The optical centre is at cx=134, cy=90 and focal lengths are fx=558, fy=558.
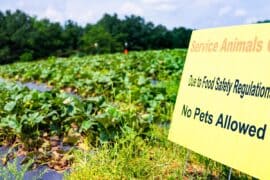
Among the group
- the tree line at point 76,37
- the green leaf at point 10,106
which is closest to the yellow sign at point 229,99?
the green leaf at point 10,106

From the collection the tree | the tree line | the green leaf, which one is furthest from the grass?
the tree

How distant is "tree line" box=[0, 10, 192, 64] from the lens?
58.1 metres

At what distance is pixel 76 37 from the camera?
65688mm

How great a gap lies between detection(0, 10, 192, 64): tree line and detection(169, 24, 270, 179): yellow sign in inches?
1979

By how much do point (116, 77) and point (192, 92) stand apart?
187 inches

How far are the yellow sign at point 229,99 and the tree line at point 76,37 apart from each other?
165 feet

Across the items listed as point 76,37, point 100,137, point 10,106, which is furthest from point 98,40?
point 100,137

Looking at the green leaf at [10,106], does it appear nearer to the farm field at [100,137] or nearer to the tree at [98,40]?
the farm field at [100,137]

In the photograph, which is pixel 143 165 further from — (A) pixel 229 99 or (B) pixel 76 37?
(B) pixel 76 37

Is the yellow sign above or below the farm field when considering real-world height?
above

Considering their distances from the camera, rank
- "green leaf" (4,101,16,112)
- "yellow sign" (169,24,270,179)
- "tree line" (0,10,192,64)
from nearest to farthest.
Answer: "yellow sign" (169,24,270,179), "green leaf" (4,101,16,112), "tree line" (0,10,192,64)

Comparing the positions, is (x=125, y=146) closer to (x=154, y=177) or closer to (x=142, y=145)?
(x=142, y=145)

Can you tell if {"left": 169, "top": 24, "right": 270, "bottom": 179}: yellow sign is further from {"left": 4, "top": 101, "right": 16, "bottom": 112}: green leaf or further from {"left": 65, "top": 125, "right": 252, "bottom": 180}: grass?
{"left": 4, "top": 101, "right": 16, "bottom": 112}: green leaf

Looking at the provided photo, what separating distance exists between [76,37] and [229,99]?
2487 inches
